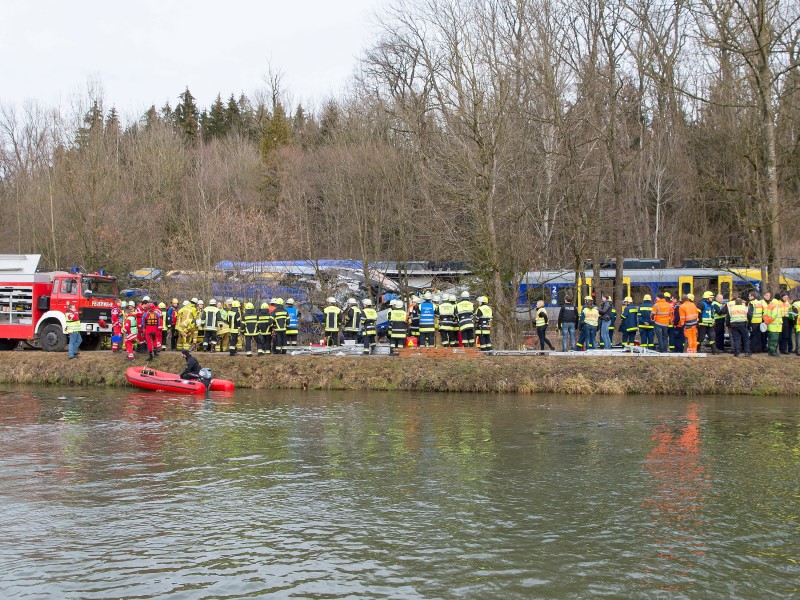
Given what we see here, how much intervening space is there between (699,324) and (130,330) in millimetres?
17730

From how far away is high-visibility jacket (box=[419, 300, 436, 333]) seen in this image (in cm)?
2528

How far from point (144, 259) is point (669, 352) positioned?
1065 inches

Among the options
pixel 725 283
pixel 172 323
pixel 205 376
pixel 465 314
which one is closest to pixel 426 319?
pixel 465 314

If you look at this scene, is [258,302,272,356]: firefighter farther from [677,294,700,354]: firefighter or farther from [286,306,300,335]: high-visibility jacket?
[677,294,700,354]: firefighter

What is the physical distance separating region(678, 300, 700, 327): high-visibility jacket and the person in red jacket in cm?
1615

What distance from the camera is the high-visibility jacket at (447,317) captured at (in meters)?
25.1

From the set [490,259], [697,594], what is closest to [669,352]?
[490,259]

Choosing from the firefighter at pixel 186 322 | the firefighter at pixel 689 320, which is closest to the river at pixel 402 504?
the firefighter at pixel 689 320

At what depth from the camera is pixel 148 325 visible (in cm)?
2652

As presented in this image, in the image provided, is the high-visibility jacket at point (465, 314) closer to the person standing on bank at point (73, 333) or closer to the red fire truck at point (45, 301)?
the person standing on bank at point (73, 333)

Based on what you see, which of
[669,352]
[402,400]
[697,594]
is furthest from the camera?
[669,352]

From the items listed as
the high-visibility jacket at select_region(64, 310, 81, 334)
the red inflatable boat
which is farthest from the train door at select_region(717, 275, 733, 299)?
the high-visibility jacket at select_region(64, 310, 81, 334)

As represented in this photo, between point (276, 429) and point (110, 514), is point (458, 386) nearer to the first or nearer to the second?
point (276, 429)

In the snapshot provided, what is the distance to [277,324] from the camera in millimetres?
26109
